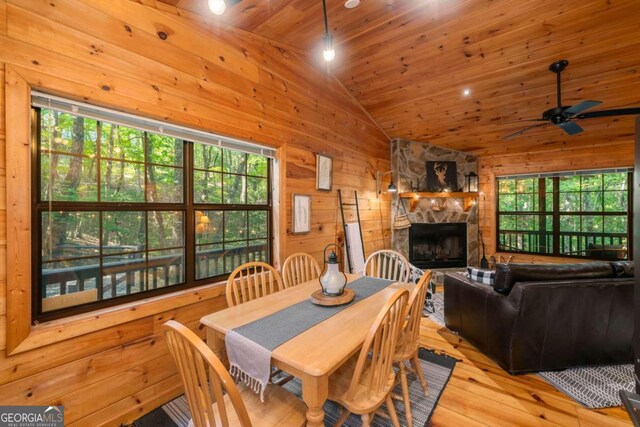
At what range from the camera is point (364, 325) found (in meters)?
1.55

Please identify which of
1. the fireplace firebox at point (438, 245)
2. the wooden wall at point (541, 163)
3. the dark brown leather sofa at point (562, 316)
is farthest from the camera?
the fireplace firebox at point (438, 245)

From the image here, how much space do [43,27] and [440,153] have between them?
559 cm

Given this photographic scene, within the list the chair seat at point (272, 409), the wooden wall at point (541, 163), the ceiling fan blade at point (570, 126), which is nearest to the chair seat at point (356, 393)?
the chair seat at point (272, 409)

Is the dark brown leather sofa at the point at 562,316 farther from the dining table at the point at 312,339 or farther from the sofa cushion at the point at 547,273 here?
the dining table at the point at 312,339

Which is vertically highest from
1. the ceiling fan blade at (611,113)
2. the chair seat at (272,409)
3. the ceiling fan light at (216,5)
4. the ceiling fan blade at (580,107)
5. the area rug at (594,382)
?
the ceiling fan light at (216,5)

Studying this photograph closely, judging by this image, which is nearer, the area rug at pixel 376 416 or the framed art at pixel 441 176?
the area rug at pixel 376 416

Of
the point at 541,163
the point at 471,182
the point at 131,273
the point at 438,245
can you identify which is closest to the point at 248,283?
the point at 131,273

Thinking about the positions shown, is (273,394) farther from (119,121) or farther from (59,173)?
(119,121)

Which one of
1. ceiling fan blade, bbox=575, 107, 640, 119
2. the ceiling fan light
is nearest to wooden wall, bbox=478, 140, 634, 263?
ceiling fan blade, bbox=575, 107, 640, 119

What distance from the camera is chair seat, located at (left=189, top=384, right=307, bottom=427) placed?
1241mm

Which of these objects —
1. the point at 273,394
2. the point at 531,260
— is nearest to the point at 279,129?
the point at 273,394

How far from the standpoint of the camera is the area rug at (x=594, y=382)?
2.00 m

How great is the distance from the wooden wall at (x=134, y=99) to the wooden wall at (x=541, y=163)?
4372 mm

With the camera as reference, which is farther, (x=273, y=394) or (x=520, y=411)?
(x=520, y=411)
